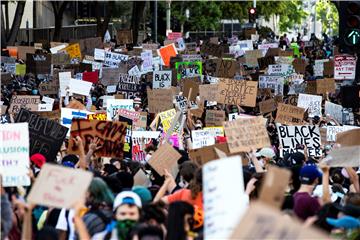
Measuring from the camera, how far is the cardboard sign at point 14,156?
9.69 m

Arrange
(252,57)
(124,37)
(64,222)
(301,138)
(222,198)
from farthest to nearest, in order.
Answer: (124,37) → (252,57) → (301,138) → (64,222) → (222,198)

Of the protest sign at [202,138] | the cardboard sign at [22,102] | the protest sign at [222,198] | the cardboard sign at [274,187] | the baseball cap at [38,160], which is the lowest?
the cardboard sign at [22,102]

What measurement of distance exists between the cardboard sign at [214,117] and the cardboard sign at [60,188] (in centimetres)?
878

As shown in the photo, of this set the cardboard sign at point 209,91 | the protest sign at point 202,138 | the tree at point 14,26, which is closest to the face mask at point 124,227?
the protest sign at point 202,138

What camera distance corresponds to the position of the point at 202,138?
13406 millimetres

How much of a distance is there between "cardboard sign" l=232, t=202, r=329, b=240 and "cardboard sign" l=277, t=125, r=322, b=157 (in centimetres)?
814

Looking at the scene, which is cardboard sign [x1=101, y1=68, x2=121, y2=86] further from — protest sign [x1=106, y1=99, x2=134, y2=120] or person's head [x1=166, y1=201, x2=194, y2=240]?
person's head [x1=166, y1=201, x2=194, y2=240]

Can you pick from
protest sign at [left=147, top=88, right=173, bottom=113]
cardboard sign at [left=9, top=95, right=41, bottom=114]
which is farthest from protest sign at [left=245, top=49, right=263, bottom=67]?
cardboard sign at [left=9, top=95, right=41, bottom=114]

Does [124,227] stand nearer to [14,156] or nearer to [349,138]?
[14,156]

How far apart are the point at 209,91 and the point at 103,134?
693 centimetres

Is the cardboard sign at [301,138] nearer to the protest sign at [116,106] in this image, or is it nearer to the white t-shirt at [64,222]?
the protest sign at [116,106]

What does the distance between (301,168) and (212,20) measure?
A: 6662 cm

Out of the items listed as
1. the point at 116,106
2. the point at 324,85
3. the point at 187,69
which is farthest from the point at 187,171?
the point at 187,69

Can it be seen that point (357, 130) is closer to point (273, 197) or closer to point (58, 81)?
point (273, 197)
